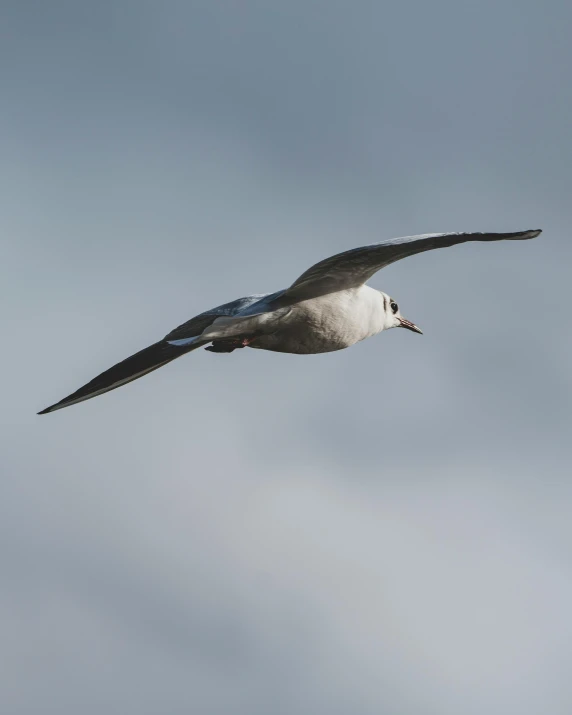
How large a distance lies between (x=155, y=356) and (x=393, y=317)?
525cm

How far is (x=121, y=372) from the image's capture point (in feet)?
60.4

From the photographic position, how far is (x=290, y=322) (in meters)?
17.9

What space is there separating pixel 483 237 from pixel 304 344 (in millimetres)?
3527

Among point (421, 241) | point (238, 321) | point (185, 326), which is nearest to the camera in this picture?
point (421, 241)

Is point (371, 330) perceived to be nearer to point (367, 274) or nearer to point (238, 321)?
point (367, 274)

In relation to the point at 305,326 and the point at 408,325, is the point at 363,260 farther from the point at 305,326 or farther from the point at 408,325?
the point at 408,325

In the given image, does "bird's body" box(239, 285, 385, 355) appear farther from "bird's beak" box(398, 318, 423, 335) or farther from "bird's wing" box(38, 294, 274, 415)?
"bird's beak" box(398, 318, 423, 335)

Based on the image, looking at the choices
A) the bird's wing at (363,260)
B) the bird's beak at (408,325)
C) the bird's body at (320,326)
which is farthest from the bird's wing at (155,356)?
the bird's beak at (408,325)

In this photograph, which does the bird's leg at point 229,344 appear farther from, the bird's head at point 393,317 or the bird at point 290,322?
the bird's head at point 393,317

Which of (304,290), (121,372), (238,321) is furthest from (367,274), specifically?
(121,372)

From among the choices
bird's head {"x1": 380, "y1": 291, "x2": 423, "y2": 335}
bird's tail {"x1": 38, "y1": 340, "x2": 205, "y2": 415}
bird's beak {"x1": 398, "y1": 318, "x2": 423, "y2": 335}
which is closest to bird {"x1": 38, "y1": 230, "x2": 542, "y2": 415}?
bird's tail {"x1": 38, "y1": 340, "x2": 205, "y2": 415}

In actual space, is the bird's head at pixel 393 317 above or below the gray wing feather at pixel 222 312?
below

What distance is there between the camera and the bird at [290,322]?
17.4 m


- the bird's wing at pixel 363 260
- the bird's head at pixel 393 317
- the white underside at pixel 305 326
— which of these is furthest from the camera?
the bird's head at pixel 393 317
